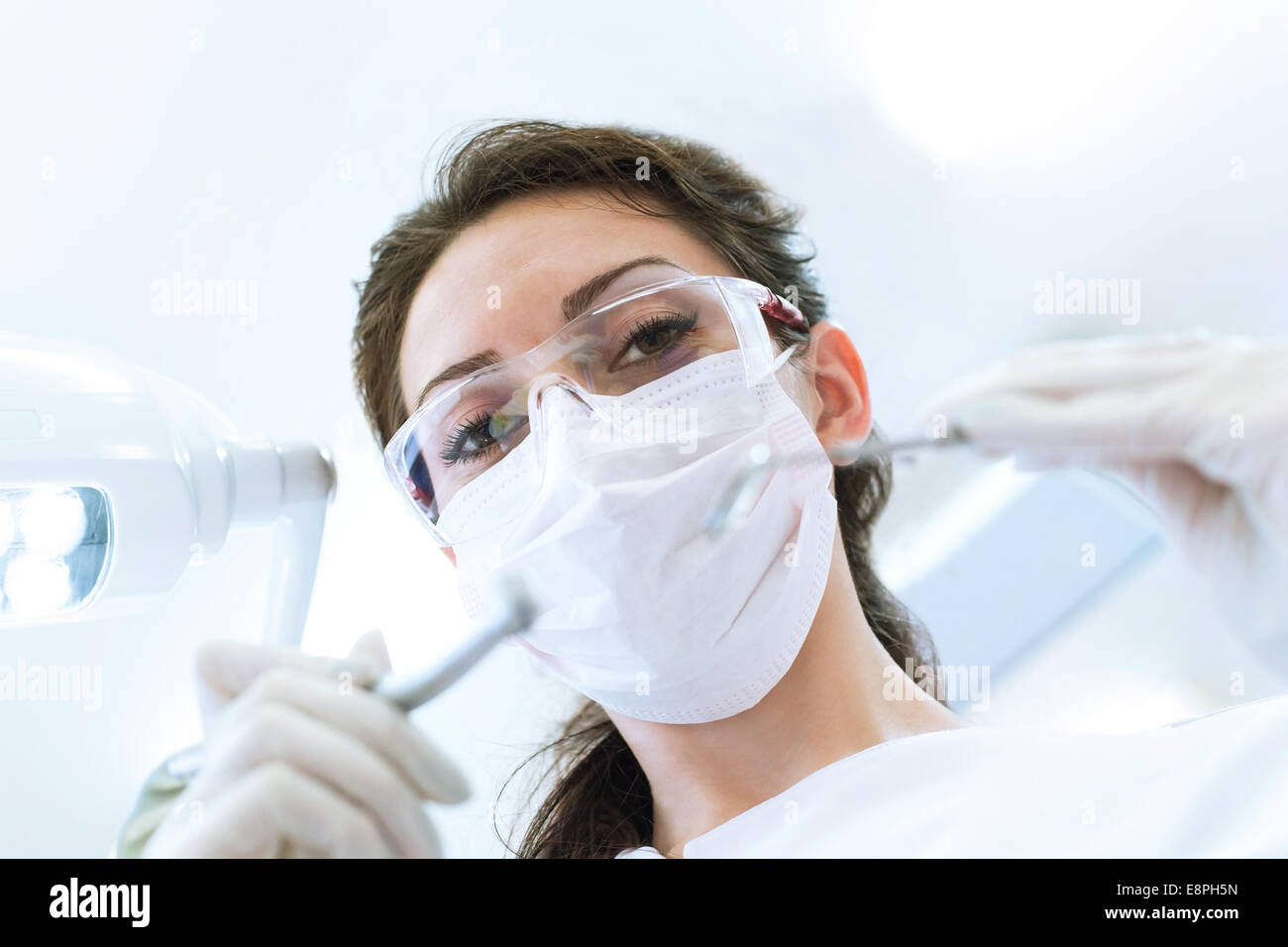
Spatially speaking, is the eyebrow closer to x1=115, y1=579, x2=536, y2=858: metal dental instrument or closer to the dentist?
the dentist

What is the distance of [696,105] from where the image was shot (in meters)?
1.03

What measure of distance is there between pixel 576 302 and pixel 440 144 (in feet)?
1.07

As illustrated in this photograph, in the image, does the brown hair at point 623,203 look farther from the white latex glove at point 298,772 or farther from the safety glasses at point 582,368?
the white latex glove at point 298,772

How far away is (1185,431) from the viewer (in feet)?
2.12

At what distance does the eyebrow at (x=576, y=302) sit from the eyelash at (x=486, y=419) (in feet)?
0.14

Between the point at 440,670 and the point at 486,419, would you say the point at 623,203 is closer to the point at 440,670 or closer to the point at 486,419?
the point at 486,419

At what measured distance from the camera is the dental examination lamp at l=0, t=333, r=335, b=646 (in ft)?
2.17

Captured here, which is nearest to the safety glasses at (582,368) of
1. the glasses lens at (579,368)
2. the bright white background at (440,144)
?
the glasses lens at (579,368)

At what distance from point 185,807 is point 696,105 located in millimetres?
850

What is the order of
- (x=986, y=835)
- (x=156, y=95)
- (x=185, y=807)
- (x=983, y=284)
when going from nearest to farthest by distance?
(x=185, y=807) → (x=986, y=835) → (x=156, y=95) → (x=983, y=284)

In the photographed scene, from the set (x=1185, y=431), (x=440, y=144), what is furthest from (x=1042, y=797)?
(x=440, y=144)

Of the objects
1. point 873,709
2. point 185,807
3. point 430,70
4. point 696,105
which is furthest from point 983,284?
point 185,807

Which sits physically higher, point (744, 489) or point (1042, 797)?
point (744, 489)
